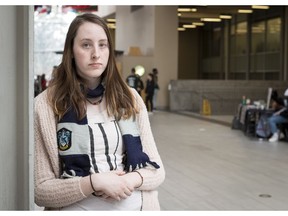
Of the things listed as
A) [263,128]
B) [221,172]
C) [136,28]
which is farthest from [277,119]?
[136,28]

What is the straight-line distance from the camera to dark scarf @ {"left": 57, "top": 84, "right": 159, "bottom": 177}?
1.56 metres

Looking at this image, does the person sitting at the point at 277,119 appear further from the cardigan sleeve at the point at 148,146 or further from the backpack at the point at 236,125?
the cardigan sleeve at the point at 148,146

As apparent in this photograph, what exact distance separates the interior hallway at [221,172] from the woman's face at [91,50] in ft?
13.2

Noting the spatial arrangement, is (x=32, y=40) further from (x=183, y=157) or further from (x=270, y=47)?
(x=270, y=47)

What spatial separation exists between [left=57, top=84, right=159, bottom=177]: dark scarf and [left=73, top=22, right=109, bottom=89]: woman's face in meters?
0.08

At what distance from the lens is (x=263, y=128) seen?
1216cm

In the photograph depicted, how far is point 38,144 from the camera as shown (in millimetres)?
1609

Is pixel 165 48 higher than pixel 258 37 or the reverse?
the reverse

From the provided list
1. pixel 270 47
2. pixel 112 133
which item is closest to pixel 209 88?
pixel 270 47

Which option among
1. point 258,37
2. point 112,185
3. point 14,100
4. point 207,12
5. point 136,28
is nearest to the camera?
point 14,100

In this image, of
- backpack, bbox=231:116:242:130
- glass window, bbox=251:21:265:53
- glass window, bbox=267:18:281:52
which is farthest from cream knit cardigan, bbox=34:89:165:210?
glass window, bbox=251:21:265:53

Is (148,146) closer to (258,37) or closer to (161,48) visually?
(161,48)

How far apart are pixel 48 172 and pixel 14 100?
0.31 m

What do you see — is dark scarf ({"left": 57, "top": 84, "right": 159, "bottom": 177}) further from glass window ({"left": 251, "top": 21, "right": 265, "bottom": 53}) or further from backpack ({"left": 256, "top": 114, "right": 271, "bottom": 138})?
glass window ({"left": 251, "top": 21, "right": 265, "bottom": 53})
